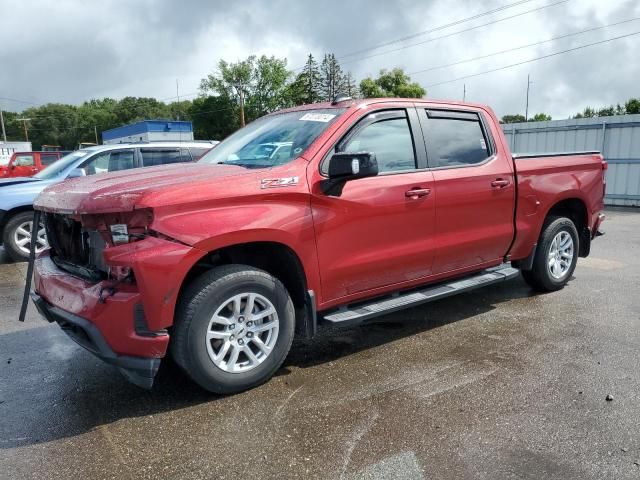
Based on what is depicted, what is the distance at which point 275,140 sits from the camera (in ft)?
13.2

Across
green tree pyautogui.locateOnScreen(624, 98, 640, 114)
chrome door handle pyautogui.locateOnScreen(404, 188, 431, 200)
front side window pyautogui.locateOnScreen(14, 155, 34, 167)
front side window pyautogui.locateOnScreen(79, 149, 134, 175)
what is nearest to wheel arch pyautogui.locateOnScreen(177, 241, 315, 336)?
chrome door handle pyautogui.locateOnScreen(404, 188, 431, 200)

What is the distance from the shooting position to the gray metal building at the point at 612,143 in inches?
516

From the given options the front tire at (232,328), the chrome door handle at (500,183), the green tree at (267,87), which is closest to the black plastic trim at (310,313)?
the front tire at (232,328)

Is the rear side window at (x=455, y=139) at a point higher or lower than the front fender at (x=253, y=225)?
higher

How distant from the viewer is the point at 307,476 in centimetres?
252

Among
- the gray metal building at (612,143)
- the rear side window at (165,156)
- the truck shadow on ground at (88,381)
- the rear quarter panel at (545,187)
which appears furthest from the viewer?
the gray metal building at (612,143)

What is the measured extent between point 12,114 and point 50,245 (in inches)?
4994

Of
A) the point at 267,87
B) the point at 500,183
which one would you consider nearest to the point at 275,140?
the point at 500,183

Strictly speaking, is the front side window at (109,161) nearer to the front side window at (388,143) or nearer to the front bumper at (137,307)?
Answer: the front side window at (388,143)

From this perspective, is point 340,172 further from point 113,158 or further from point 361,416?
point 113,158

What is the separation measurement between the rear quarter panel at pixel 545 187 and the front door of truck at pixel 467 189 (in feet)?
0.55

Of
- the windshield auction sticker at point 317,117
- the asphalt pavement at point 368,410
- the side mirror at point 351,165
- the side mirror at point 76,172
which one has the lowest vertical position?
the asphalt pavement at point 368,410

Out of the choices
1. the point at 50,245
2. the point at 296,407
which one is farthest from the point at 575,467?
the point at 50,245

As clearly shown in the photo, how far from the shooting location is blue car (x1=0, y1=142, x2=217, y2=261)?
7.66 metres
